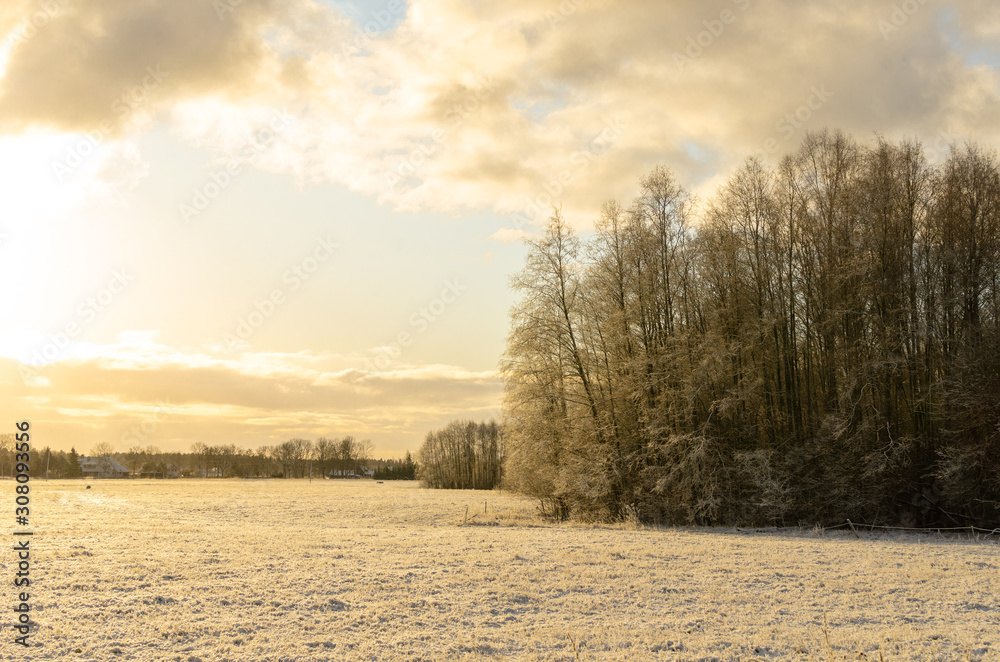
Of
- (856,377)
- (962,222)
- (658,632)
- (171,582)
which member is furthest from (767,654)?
(962,222)

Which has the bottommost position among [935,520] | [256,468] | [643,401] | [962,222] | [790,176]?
[256,468]

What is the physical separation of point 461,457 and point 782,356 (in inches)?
3784

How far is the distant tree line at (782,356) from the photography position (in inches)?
1097

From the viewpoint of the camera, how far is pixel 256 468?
16288 centimetres

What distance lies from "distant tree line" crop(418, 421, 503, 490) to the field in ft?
292

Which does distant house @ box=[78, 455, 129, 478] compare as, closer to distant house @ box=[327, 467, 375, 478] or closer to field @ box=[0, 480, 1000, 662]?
distant house @ box=[327, 467, 375, 478]

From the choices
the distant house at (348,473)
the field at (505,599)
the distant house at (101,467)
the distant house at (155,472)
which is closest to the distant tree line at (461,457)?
the distant house at (348,473)

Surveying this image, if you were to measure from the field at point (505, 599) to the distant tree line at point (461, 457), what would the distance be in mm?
88955

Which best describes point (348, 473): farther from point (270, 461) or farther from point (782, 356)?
point (782, 356)

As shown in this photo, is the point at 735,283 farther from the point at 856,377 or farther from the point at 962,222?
Answer: the point at 962,222

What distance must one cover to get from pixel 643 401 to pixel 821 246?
11976mm

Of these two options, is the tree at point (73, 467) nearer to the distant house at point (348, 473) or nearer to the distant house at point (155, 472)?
the distant house at point (155, 472)

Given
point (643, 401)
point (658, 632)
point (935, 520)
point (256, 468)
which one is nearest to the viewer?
point (658, 632)

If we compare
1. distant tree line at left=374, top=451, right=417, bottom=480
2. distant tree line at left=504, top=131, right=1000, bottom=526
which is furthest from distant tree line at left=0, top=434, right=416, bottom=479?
distant tree line at left=504, top=131, right=1000, bottom=526
